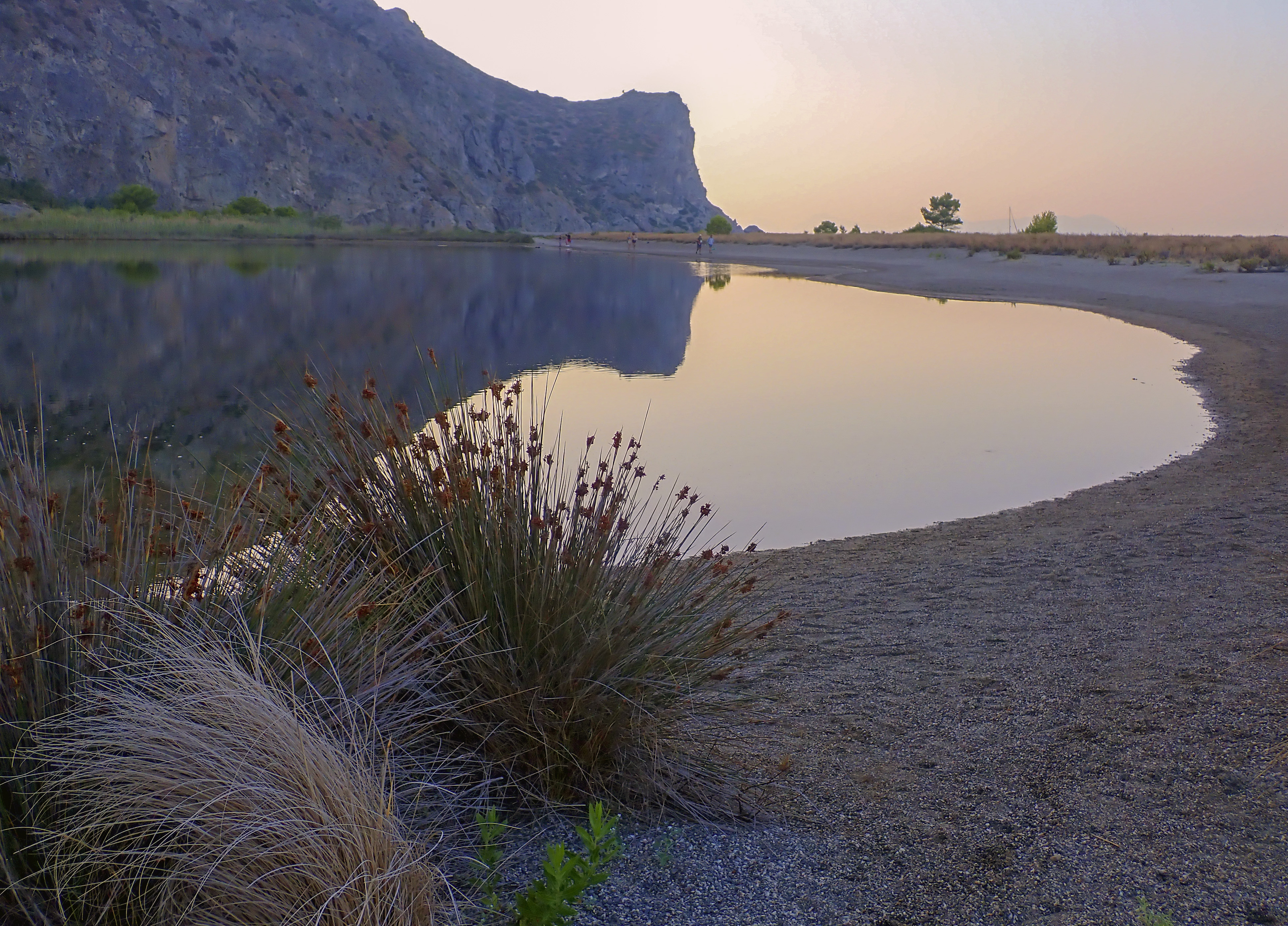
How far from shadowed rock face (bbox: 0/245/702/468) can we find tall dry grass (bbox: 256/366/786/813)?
467 mm

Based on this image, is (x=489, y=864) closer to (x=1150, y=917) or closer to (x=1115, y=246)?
(x=1150, y=917)

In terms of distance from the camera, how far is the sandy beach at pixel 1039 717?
234 centimetres

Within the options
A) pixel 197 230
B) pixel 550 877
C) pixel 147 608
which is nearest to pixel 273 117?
pixel 197 230

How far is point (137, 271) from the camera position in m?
27.3

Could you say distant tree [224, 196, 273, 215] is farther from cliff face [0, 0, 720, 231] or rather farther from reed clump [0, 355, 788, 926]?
reed clump [0, 355, 788, 926]

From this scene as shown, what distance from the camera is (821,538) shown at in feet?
22.5

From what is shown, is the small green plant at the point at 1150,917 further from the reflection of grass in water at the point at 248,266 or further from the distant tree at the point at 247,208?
the distant tree at the point at 247,208

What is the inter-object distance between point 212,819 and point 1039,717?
2636 mm

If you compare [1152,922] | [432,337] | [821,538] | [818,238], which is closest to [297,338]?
[432,337]

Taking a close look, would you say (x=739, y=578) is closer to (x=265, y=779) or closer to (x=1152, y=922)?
(x=1152, y=922)

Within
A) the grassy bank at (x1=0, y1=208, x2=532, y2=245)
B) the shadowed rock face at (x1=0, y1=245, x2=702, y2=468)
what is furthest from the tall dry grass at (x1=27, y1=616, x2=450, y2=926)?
the grassy bank at (x1=0, y1=208, x2=532, y2=245)

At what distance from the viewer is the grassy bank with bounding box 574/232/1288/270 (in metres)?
29.8

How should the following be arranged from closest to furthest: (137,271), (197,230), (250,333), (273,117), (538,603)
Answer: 1. (538,603)
2. (250,333)
3. (137,271)
4. (197,230)
5. (273,117)

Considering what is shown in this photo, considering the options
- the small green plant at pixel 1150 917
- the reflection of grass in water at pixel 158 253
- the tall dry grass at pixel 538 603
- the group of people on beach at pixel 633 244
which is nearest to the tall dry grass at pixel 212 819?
the tall dry grass at pixel 538 603
